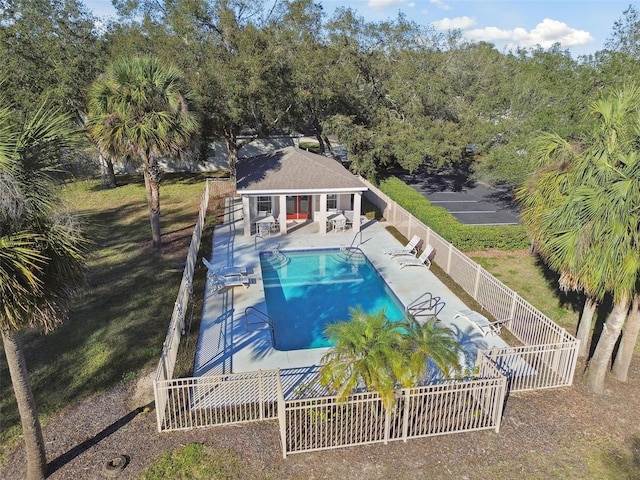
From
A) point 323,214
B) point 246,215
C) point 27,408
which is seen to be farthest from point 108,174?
point 27,408

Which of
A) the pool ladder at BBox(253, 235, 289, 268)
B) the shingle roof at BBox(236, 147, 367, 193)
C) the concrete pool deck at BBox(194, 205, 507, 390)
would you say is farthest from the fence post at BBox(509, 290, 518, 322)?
the shingle roof at BBox(236, 147, 367, 193)

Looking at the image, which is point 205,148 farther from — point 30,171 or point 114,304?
point 30,171

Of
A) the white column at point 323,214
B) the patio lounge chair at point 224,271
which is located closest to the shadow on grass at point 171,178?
the white column at point 323,214

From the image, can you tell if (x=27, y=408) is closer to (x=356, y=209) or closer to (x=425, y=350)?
(x=425, y=350)

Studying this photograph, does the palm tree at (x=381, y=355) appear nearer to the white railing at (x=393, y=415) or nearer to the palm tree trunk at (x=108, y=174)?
the white railing at (x=393, y=415)

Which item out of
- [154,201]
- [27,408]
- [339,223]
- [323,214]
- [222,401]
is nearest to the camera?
[27,408]

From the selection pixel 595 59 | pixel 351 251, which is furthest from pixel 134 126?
pixel 595 59

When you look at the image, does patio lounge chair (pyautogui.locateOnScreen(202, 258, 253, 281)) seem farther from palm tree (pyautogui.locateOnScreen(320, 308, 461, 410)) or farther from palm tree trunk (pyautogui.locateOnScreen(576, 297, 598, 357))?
palm tree trunk (pyautogui.locateOnScreen(576, 297, 598, 357))
